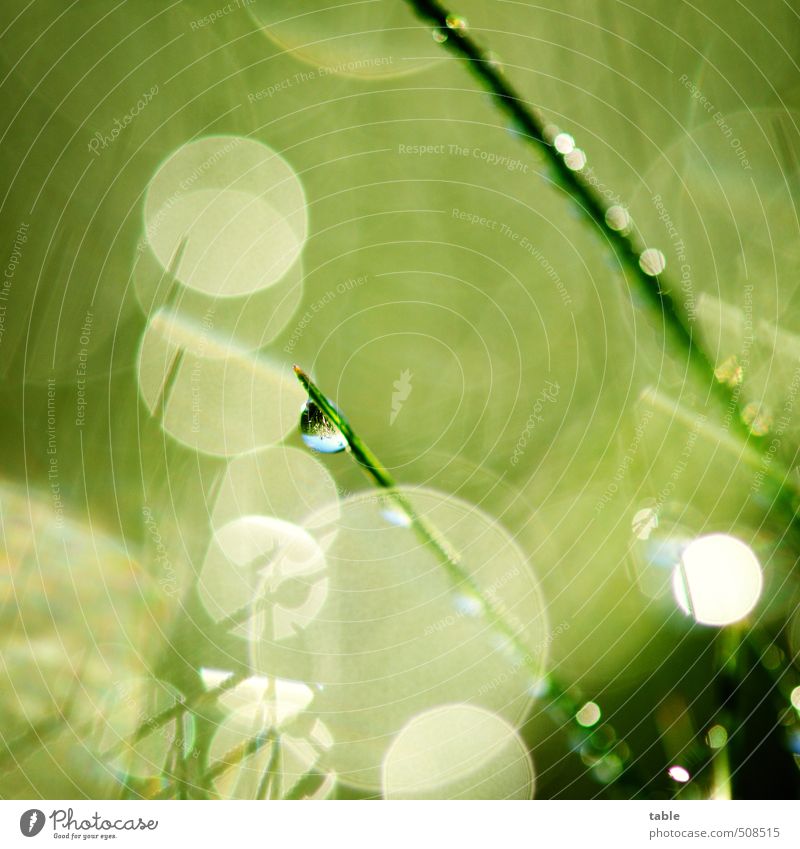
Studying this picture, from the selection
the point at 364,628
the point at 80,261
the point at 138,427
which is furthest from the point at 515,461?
the point at 80,261

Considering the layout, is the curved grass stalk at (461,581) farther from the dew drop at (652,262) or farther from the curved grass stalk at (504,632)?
the dew drop at (652,262)

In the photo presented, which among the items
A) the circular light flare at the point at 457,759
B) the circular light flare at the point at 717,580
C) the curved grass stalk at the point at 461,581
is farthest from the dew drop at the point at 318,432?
the circular light flare at the point at 717,580

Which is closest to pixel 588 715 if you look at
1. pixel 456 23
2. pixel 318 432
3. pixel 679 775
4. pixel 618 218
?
pixel 679 775

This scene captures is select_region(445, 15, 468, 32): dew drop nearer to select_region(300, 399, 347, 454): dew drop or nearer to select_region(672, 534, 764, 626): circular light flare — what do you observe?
select_region(300, 399, 347, 454): dew drop

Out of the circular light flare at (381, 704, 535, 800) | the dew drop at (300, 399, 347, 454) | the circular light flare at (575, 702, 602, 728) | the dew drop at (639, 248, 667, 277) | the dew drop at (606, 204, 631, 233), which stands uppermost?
the dew drop at (606, 204, 631, 233)

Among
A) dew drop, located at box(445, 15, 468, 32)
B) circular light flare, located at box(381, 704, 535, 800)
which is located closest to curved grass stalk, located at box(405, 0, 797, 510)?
dew drop, located at box(445, 15, 468, 32)

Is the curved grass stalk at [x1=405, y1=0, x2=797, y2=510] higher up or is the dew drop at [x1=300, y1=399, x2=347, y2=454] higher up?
the curved grass stalk at [x1=405, y1=0, x2=797, y2=510]
